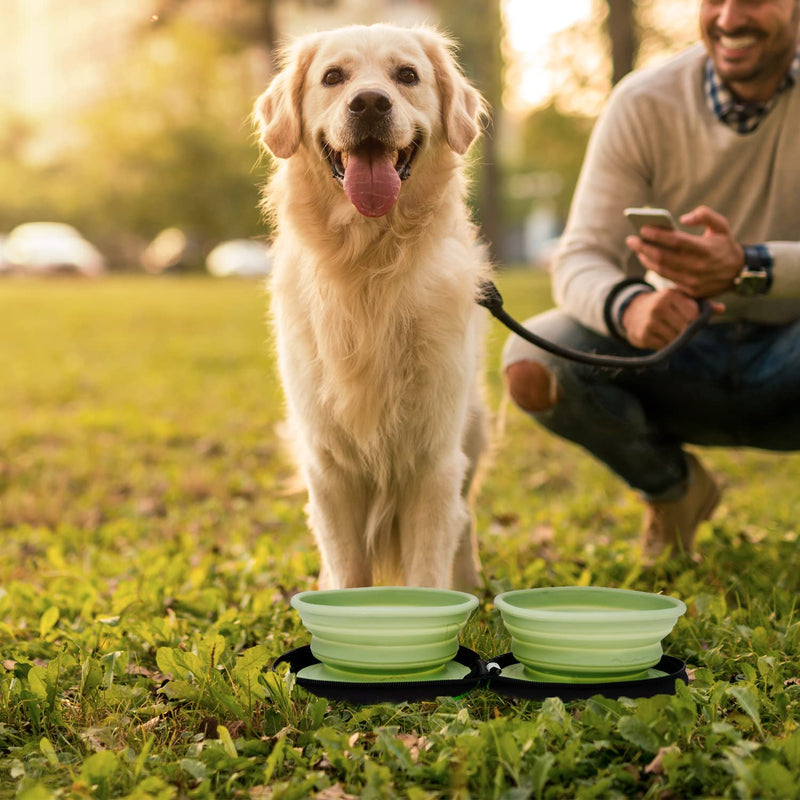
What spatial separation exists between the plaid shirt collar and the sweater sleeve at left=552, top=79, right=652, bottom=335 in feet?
0.77

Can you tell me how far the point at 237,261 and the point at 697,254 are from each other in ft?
87.2

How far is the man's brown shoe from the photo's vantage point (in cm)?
338

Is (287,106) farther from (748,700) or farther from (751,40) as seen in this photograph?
(748,700)

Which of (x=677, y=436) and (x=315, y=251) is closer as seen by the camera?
(x=315, y=251)

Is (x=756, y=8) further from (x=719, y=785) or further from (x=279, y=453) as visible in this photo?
(x=279, y=453)

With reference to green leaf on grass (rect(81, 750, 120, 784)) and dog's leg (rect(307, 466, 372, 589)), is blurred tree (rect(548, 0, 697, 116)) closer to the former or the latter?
dog's leg (rect(307, 466, 372, 589))

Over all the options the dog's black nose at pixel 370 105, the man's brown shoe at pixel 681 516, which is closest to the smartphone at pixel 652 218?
the dog's black nose at pixel 370 105

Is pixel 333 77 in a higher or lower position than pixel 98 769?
higher

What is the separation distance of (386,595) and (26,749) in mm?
832

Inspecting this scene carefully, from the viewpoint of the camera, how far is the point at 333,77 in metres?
2.60

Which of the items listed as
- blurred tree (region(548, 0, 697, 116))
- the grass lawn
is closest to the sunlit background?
blurred tree (region(548, 0, 697, 116))

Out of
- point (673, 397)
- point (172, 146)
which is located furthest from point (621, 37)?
point (172, 146)

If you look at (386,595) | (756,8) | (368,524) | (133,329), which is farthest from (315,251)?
(133,329)

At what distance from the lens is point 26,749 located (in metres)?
1.91
